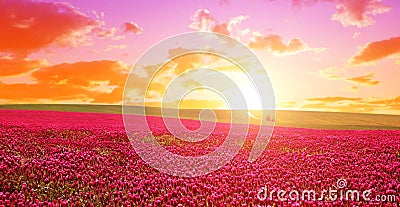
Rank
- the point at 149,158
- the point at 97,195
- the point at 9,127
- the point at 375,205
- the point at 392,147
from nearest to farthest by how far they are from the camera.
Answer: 1. the point at 375,205
2. the point at 97,195
3. the point at 149,158
4. the point at 392,147
5. the point at 9,127

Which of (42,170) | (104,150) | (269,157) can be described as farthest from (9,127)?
(269,157)

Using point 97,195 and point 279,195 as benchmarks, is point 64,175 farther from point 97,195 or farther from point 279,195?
point 279,195

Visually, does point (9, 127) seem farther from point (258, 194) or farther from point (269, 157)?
point (258, 194)

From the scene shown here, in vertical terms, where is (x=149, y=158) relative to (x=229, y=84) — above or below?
below

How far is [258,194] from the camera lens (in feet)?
31.5

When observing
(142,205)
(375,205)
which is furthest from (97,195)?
(375,205)

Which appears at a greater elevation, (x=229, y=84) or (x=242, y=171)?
(x=229, y=84)

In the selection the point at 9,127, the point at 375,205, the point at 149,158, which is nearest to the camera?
the point at 375,205

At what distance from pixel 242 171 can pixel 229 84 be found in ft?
16.3

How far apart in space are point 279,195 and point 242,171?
2.93 m

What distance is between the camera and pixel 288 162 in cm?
1417

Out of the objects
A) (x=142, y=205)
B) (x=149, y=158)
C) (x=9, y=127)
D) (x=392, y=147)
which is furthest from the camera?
(x=9, y=127)

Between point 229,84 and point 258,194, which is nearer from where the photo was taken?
point 258,194

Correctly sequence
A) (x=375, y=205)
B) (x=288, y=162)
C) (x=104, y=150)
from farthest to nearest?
(x=104, y=150) → (x=288, y=162) → (x=375, y=205)
